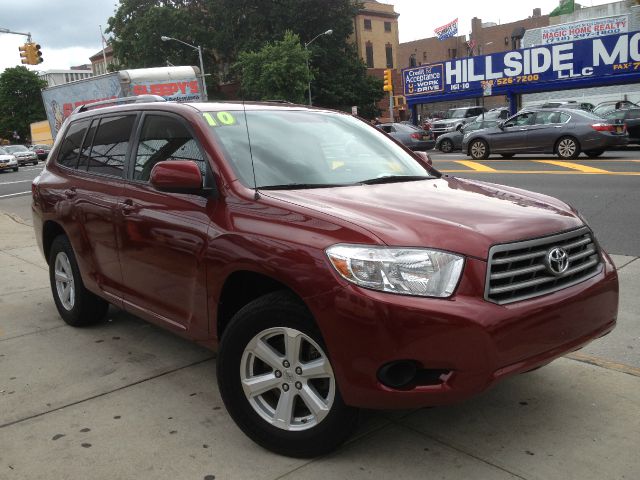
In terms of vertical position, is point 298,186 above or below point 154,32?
below

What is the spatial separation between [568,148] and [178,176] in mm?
16148

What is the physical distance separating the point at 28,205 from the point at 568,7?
51.5 m

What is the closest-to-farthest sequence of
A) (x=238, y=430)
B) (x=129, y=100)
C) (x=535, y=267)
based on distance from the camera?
1. (x=535, y=267)
2. (x=238, y=430)
3. (x=129, y=100)

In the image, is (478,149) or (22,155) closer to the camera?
(478,149)

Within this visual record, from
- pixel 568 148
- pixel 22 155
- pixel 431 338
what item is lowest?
pixel 568 148

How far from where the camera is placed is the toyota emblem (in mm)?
2785

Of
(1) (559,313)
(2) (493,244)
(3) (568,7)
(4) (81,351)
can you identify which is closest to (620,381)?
(1) (559,313)

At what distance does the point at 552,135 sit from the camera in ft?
57.4

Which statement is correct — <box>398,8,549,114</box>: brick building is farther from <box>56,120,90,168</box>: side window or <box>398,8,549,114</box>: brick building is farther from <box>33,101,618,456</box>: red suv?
<box>33,101,618,456</box>: red suv

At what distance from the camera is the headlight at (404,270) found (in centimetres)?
254

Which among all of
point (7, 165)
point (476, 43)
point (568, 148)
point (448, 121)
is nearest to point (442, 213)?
point (568, 148)

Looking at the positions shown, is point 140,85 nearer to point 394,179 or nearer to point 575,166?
point 575,166

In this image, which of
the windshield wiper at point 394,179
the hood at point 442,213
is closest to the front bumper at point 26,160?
the windshield wiper at point 394,179

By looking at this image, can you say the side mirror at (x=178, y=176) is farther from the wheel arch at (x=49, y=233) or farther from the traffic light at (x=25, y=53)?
the traffic light at (x=25, y=53)
